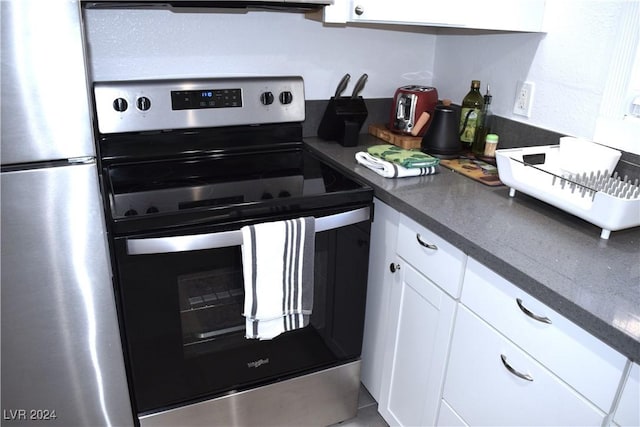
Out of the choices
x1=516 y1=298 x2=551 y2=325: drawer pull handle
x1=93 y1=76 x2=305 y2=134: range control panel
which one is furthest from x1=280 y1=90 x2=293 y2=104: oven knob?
x1=516 y1=298 x2=551 y2=325: drawer pull handle

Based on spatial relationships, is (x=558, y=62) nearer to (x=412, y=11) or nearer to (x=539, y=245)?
(x=412, y=11)

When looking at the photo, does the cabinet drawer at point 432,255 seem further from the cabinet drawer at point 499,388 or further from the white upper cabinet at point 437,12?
the white upper cabinet at point 437,12

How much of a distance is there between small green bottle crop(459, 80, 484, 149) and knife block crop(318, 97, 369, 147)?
0.37 meters

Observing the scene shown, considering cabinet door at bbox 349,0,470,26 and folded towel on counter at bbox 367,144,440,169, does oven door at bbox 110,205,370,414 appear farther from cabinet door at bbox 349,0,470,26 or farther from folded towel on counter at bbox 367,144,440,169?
cabinet door at bbox 349,0,470,26

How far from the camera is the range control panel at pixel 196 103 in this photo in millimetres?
1542

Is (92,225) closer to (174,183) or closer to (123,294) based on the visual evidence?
(123,294)

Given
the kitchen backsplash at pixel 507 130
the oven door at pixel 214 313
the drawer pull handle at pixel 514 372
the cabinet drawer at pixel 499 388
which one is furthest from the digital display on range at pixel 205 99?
the drawer pull handle at pixel 514 372

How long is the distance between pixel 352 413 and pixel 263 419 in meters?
0.35

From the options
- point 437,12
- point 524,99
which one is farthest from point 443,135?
point 437,12

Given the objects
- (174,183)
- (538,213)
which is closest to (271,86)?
(174,183)

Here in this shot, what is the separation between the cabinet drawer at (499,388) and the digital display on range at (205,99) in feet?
3.40

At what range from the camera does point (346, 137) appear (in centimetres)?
182

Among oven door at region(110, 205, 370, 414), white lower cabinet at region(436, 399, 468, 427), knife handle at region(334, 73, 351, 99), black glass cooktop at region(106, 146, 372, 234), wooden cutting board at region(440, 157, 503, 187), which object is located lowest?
white lower cabinet at region(436, 399, 468, 427)

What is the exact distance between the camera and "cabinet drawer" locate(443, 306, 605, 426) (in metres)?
0.96
